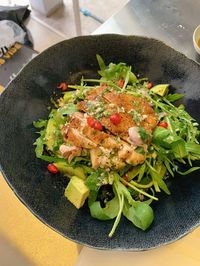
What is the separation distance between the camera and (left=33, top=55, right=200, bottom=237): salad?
3.49 ft

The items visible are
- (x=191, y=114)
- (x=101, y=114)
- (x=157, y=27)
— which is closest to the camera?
(x=101, y=114)

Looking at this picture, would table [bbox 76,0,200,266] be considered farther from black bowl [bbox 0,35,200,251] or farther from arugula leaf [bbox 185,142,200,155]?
arugula leaf [bbox 185,142,200,155]

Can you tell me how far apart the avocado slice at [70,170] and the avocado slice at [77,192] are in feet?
0.09

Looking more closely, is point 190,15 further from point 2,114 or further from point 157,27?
point 2,114

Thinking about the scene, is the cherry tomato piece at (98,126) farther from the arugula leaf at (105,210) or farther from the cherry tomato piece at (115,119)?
the arugula leaf at (105,210)

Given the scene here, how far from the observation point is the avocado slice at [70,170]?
1.12 meters

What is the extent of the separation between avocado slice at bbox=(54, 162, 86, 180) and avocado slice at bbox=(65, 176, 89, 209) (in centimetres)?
3

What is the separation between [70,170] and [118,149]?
0.59 ft

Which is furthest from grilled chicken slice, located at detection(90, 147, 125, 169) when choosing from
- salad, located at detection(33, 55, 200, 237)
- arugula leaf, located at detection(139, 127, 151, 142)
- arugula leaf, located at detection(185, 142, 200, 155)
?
arugula leaf, located at detection(185, 142, 200, 155)

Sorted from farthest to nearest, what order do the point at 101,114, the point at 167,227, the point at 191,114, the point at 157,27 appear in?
the point at 157,27 → the point at 191,114 → the point at 101,114 → the point at 167,227

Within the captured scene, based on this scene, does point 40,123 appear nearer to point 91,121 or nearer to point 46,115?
point 46,115

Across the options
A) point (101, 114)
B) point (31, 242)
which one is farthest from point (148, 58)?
point (31, 242)

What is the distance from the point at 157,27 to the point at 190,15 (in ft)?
0.65

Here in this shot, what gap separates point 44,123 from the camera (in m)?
1.22
